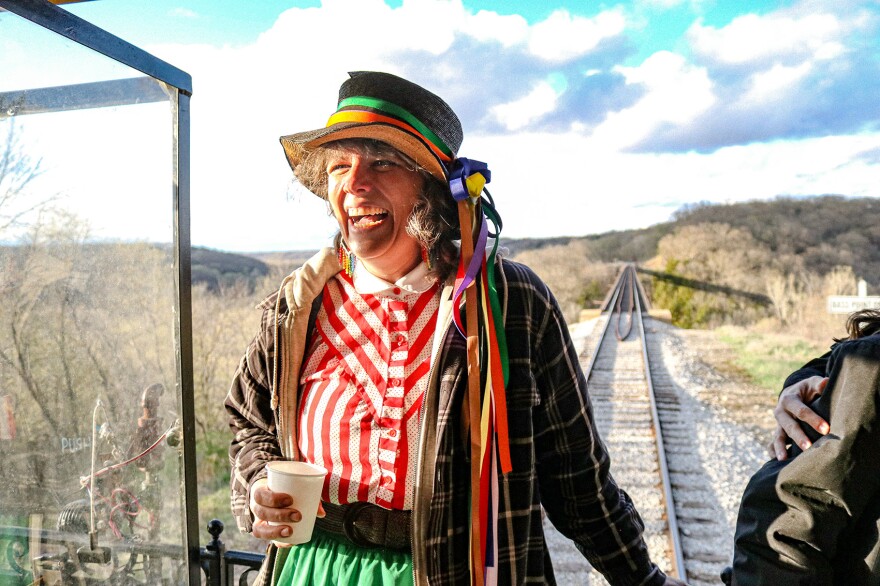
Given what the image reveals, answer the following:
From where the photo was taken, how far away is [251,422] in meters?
1.74

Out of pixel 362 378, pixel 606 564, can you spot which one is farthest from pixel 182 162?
pixel 606 564

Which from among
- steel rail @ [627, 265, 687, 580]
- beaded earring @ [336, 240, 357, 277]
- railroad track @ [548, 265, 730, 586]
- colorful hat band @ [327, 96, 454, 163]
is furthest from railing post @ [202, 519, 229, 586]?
steel rail @ [627, 265, 687, 580]

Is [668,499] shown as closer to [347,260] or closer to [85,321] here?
[347,260]

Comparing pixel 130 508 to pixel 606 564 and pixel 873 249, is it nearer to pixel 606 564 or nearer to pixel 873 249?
pixel 606 564

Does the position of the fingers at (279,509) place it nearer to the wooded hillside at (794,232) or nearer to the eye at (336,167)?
the eye at (336,167)

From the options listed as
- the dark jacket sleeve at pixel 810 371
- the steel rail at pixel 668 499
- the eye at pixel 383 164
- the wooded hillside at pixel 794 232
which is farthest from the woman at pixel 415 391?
the wooded hillside at pixel 794 232

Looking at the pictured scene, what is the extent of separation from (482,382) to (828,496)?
673mm

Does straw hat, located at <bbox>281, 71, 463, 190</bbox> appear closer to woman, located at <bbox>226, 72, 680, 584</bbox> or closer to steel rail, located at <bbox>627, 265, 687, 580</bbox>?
woman, located at <bbox>226, 72, 680, 584</bbox>

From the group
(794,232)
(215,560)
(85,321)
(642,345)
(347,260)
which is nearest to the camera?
(347,260)

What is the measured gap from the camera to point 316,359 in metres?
1.61

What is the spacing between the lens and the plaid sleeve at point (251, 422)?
159 cm

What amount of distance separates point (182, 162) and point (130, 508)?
105cm

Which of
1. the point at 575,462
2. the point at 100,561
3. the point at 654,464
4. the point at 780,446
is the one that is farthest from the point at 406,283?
the point at 654,464

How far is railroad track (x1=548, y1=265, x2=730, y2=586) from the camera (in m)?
4.00
